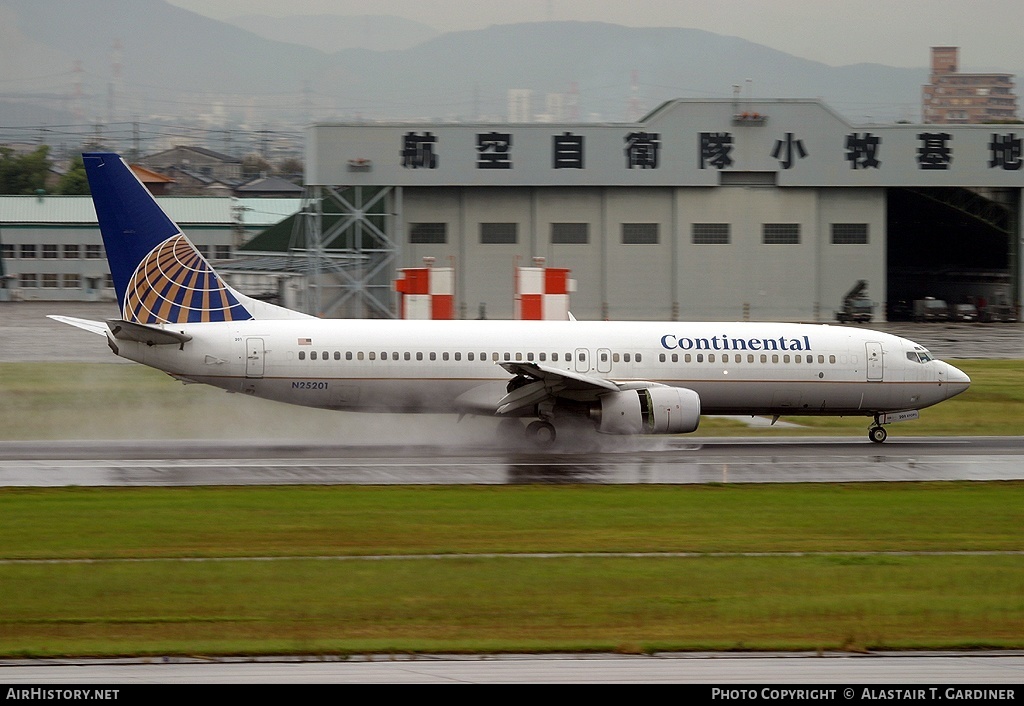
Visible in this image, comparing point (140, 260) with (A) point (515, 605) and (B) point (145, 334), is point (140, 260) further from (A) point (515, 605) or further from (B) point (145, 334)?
(A) point (515, 605)

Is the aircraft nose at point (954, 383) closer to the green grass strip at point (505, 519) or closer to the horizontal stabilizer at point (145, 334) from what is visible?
the green grass strip at point (505, 519)

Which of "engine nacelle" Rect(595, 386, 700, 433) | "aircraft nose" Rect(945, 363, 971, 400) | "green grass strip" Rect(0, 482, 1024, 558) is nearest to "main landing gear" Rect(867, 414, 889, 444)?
"aircraft nose" Rect(945, 363, 971, 400)

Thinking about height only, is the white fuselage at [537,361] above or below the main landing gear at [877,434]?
above

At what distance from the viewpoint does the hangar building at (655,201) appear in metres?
61.7

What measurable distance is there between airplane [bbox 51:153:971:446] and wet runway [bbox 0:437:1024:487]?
1.18m

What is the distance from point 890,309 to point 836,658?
68.0m

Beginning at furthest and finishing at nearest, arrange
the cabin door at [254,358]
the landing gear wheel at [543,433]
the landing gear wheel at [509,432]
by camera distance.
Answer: the landing gear wheel at [509,432] < the landing gear wheel at [543,433] < the cabin door at [254,358]

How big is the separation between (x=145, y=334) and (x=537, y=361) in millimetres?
9668

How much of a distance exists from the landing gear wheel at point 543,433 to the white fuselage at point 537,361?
1.22 metres

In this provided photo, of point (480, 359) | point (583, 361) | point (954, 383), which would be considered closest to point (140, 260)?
point (480, 359)

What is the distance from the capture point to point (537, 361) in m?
30.0

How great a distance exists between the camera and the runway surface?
10812mm

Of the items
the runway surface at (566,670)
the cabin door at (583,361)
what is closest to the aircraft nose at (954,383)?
the cabin door at (583,361)

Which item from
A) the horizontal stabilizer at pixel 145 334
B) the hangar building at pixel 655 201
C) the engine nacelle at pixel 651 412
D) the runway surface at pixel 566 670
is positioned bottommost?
the runway surface at pixel 566 670
